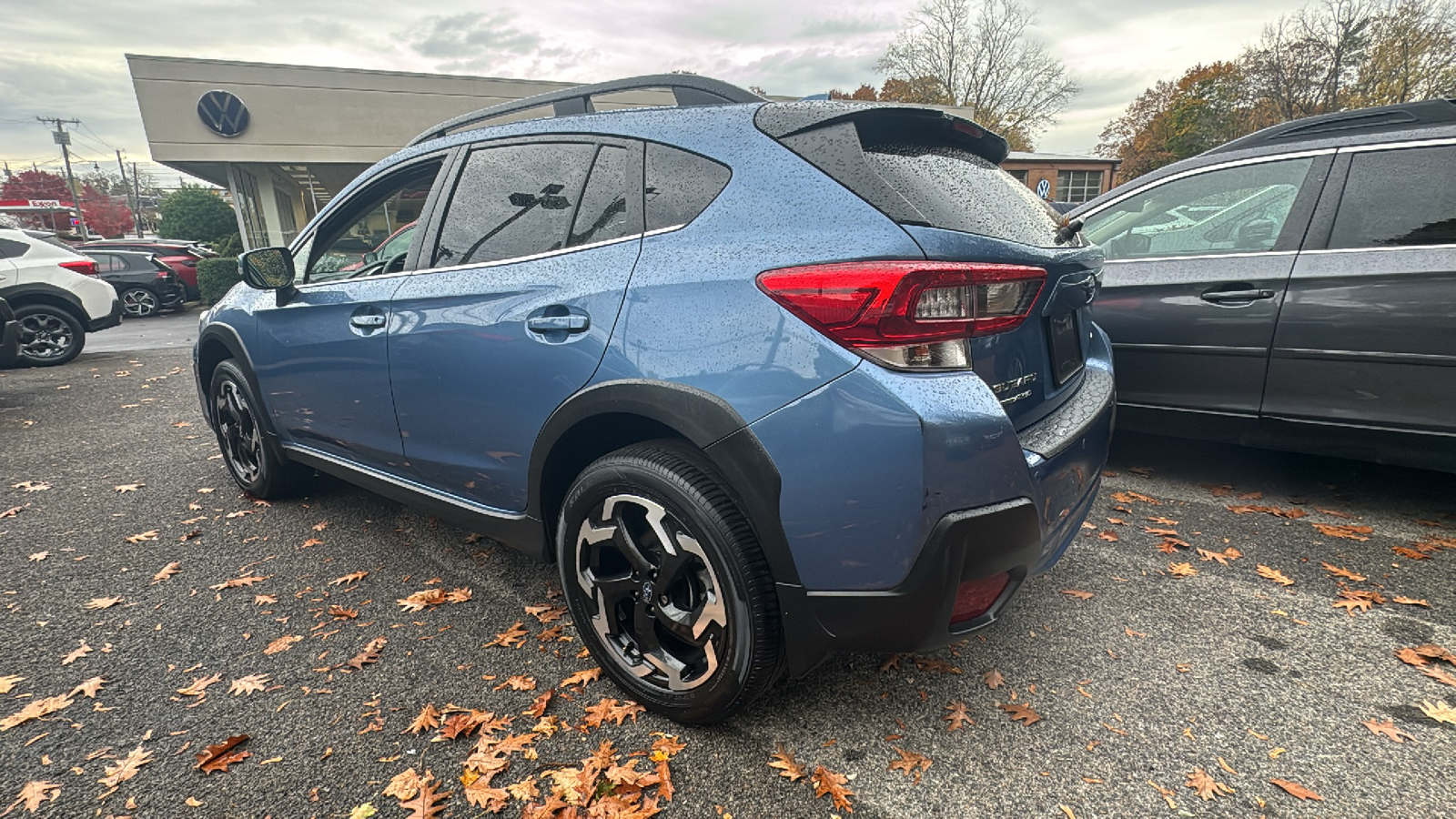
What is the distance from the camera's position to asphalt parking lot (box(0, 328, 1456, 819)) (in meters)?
1.87

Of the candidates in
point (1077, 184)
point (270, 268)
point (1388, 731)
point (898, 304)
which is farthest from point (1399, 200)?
point (1077, 184)

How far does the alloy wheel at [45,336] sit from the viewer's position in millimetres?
9490

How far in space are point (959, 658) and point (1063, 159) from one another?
143 ft

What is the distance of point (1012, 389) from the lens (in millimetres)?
1838

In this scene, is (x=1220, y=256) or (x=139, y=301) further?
(x=139, y=301)

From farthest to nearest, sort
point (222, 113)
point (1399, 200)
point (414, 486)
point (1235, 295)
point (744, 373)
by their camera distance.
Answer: point (222, 113), point (1235, 295), point (1399, 200), point (414, 486), point (744, 373)

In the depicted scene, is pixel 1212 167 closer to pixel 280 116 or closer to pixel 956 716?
pixel 956 716

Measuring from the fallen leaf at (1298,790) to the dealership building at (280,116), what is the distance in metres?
19.4

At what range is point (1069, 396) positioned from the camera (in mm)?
2205

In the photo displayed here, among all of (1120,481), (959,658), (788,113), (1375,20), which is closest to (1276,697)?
(959,658)

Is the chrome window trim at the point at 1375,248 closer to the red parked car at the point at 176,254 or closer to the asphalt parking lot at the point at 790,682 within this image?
the asphalt parking lot at the point at 790,682

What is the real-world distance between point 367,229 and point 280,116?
837 inches

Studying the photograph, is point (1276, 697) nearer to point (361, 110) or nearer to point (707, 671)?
point (707, 671)

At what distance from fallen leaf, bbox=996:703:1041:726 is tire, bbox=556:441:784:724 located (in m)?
0.76
